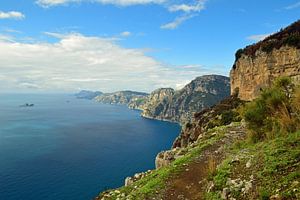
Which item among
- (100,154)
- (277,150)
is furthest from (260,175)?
(100,154)

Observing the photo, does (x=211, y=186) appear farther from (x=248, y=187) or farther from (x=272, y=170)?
(x=272, y=170)

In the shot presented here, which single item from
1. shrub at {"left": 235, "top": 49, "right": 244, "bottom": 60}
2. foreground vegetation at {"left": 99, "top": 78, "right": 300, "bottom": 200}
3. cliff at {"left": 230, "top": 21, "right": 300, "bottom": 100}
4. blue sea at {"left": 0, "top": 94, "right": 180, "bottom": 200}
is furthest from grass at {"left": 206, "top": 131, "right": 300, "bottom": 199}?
shrub at {"left": 235, "top": 49, "right": 244, "bottom": 60}

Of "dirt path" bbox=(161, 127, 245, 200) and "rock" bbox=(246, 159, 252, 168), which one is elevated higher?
"rock" bbox=(246, 159, 252, 168)

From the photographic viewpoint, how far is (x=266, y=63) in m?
74.0

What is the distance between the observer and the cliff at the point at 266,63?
2616 inches

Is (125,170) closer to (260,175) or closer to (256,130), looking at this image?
(256,130)

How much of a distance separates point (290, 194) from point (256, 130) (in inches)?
385

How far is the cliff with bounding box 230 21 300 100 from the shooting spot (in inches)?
2616

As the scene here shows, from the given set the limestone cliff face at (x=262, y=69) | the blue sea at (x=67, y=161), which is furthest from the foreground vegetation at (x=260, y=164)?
the blue sea at (x=67, y=161)

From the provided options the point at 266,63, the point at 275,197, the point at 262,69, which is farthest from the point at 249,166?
the point at 262,69

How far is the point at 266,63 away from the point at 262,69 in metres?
2.70

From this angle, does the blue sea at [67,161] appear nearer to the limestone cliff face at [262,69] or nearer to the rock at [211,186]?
the limestone cliff face at [262,69]

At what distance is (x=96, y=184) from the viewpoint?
82625mm

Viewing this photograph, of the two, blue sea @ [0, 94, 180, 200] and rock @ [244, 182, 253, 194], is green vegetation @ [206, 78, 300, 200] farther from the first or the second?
blue sea @ [0, 94, 180, 200]
